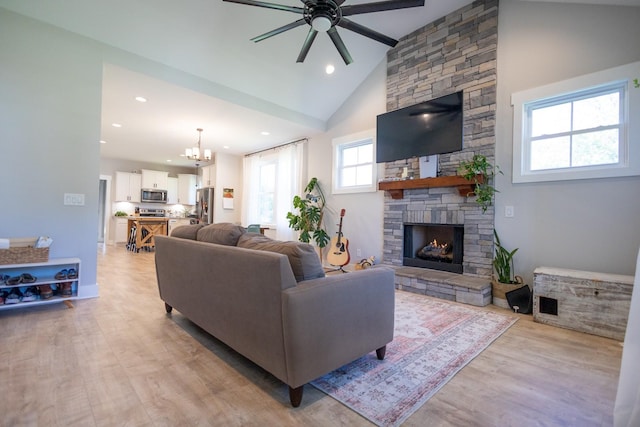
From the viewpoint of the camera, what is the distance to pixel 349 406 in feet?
4.69

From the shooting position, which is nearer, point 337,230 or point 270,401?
point 270,401

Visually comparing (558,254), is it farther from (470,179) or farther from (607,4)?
(607,4)

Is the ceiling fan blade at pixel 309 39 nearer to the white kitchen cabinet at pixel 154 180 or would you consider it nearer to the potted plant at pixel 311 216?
the potted plant at pixel 311 216

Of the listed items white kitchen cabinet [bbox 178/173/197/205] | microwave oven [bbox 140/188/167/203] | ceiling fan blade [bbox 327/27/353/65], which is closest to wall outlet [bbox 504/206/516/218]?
ceiling fan blade [bbox 327/27/353/65]

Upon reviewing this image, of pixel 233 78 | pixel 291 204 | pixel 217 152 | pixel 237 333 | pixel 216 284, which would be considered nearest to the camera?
pixel 237 333

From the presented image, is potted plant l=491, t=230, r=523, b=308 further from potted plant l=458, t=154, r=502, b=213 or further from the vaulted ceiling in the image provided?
the vaulted ceiling

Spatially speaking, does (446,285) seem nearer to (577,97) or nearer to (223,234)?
(577,97)

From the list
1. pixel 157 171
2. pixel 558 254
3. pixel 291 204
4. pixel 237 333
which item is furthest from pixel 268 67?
pixel 157 171

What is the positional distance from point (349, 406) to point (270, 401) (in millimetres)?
398

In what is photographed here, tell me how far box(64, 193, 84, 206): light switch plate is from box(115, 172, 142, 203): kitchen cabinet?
19.5ft

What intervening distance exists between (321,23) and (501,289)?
318 centimetres

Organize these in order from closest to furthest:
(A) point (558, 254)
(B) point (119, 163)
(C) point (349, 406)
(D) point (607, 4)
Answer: (C) point (349, 406)
(D) point (607, 4)
(A) point (558, 254)
(B) point (119, 163)

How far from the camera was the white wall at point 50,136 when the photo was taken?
109 inches

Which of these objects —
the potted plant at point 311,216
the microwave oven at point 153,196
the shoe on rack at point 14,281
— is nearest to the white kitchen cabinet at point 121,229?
the microwave oven at point 153,196
